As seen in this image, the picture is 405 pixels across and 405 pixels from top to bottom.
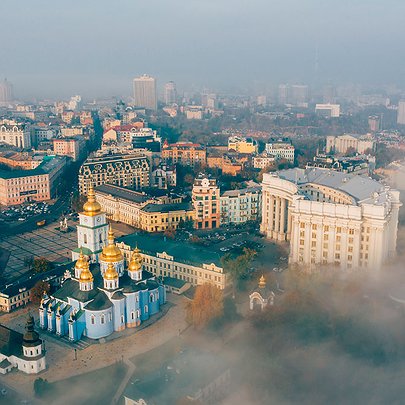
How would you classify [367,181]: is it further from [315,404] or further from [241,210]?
[315,404]

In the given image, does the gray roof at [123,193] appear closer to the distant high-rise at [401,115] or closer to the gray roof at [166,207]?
the gray roof at [166,207]

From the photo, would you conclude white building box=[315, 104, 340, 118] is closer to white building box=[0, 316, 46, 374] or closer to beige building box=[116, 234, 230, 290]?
beige building box=[116, 234, 230, 290]

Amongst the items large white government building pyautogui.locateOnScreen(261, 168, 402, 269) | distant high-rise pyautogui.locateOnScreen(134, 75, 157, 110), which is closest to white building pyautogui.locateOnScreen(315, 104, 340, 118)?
distant high-rise pyautogui.locateOnScreen(134, 75, 157, 110)

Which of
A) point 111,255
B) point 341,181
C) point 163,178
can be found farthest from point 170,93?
point 111,255

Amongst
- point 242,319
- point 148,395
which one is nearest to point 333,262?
point 242,319

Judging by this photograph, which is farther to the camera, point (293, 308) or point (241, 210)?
point (241, 210)

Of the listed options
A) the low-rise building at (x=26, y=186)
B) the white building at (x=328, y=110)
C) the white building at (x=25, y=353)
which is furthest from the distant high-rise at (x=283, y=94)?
the white building at (x=25, y=353)

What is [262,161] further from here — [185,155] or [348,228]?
[348,228]
